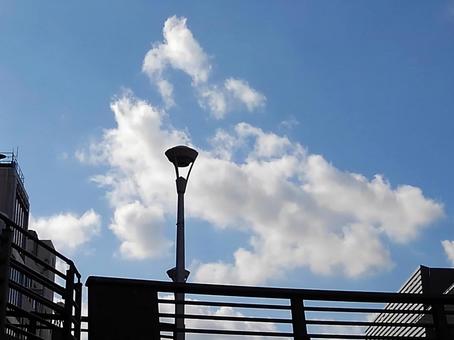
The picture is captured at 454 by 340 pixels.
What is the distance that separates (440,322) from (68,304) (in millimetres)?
4680

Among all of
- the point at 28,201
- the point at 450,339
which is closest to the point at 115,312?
the point at 450,339

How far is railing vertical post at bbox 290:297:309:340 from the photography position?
9.52 m

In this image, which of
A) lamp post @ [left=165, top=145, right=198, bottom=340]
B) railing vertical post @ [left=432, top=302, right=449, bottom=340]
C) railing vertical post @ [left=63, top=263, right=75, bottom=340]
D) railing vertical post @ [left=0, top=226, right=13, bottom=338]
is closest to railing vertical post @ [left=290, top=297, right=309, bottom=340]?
railing vertical post @ [left=432, top=302, right=449, bottom=340]

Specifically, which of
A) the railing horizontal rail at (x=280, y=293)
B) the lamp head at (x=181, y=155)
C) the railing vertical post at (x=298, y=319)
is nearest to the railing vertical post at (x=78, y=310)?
the railing horizontal rail at (x=280, y=293)

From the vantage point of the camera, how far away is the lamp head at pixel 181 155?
46.2 feet

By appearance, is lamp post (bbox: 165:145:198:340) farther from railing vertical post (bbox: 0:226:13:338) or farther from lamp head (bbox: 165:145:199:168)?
railing vertical post (bbox: 0:226:13:338)

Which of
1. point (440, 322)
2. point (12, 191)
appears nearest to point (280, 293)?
point (440, 322)

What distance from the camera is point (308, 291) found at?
9.79 metres

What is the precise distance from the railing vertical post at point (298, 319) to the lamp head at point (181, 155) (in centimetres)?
498

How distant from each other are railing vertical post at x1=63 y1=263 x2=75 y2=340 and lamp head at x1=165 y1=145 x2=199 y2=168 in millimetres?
4230

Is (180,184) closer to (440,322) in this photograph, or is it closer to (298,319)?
(298,319)

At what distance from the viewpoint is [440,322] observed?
32.9 feet

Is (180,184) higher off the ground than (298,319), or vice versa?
(180,184)

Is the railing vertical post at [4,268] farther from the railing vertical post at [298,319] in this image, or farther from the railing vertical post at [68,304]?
the railing vertical post at [298,319]
